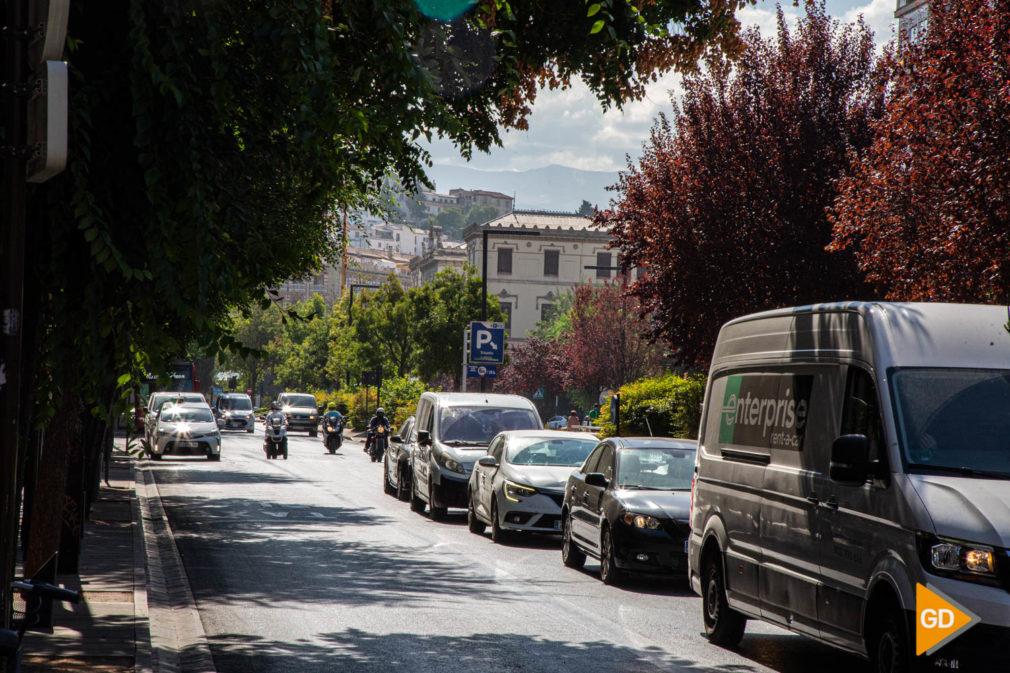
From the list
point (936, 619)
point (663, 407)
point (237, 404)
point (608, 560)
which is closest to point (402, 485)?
point (663, 407)

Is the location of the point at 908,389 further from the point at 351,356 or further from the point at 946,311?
the point at 351,356

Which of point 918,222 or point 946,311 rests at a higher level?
point 918,222

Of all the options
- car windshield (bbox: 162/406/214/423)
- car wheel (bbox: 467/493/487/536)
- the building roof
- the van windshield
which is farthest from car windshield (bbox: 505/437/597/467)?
the building roof

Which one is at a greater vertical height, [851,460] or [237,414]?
[851,460]

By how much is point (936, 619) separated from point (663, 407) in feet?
66.4

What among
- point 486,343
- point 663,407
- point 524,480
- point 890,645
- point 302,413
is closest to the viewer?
point 890,645

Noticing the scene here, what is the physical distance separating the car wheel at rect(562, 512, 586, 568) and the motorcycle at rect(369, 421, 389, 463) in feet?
89.8

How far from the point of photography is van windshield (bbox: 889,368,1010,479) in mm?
7230

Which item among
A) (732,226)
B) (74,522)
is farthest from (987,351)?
(732,226)

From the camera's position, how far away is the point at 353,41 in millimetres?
8438

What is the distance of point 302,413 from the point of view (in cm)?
6975

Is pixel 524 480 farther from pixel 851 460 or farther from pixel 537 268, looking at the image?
pixel 537 268

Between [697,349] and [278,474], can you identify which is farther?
[278,474]

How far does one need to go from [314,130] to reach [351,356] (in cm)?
6473
